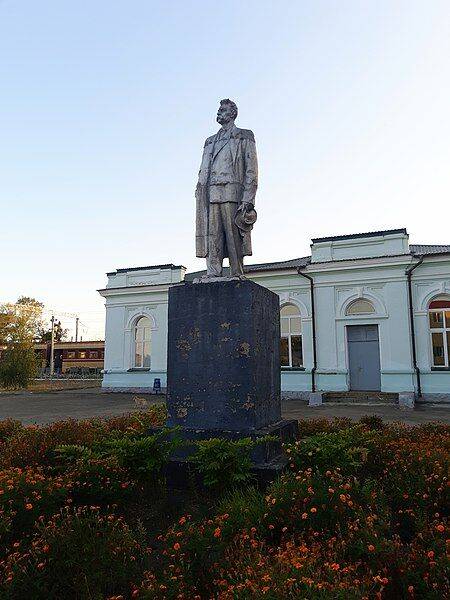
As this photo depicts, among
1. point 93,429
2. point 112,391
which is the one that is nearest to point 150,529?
point 93,429

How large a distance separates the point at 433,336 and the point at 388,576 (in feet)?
59.1

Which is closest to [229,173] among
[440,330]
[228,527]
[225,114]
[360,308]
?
[225,114]

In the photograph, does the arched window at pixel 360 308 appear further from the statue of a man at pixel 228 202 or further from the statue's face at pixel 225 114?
the statue's face at pixel 225 114

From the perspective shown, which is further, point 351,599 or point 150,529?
point 150,529

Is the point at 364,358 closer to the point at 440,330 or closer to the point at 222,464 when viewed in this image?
the point at 440,330

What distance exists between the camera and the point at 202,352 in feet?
18.3

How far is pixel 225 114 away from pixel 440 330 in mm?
15606

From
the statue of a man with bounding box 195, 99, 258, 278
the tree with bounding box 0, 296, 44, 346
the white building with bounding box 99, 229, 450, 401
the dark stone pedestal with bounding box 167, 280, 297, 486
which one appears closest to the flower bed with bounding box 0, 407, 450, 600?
the dark stone pedestal with bounding box 167, 280, 297, 486

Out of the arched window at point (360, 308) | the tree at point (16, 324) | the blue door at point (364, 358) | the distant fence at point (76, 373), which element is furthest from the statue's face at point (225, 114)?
the distant fence at point (76, 373)

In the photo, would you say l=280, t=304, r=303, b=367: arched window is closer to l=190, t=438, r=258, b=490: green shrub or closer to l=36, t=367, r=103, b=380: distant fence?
l=190, t=438, r=258, b=490: green shrub

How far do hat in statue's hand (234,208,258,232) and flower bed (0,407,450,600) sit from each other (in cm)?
296

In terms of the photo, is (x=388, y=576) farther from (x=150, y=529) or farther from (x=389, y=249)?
(x=389, y=249)

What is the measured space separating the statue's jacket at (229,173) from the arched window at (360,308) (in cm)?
1488

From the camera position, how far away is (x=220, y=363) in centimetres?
546
